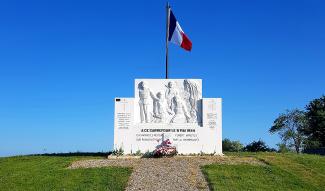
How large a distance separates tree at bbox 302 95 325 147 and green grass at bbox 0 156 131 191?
131ft

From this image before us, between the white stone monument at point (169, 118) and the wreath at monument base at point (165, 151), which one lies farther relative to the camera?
the white stone monument at point (169, 118)

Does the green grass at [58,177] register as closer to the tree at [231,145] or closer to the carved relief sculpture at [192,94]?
the carved relief sculpture at [192,94]

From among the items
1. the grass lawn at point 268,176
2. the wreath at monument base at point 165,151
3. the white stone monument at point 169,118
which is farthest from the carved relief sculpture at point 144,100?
the grass lawn at point 268,176

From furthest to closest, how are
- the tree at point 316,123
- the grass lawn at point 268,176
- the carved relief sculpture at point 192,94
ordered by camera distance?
the tree at point 316,123, the carved relief sculpture at point 192,94, the grass lawn at point 268,176

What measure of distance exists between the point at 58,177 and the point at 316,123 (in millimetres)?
46253

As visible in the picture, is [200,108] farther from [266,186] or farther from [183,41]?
[266,186]

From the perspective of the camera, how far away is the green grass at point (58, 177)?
18.8 m

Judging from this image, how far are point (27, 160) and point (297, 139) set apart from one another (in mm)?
41157

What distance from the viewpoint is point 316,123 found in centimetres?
6056

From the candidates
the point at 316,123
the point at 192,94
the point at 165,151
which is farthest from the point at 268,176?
the point at 316,123

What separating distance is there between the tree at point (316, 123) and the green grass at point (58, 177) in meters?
40.0

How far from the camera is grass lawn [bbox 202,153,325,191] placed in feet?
61.9

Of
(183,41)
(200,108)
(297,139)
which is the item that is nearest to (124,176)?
(200,108)

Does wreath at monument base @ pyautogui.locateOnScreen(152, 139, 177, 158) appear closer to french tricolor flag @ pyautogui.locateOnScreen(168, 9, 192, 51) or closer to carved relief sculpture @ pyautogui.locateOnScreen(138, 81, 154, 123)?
carved relief sculpture @ pyautogui.locateOnScreen(138, 81, 154, 123)
